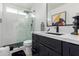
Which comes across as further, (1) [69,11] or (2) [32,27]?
(2) [32,27]

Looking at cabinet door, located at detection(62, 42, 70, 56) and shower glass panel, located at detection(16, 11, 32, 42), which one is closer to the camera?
cabinet door, located at detection(62, 42, 70, 56)

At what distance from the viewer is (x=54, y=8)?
251 cm

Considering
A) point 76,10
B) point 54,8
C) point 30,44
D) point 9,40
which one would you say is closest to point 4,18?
point 9,40

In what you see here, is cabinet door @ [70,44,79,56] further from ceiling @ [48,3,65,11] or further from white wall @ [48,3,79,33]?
ceiling @ [48,3,65,11]

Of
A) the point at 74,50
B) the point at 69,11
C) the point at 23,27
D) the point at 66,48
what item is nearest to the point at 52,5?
the point at 69,11

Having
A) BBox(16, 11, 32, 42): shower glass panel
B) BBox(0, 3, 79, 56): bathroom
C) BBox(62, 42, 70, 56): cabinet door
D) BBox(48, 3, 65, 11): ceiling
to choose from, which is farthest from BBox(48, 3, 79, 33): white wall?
BBox(16, 11, 32, 42): shower glass panel

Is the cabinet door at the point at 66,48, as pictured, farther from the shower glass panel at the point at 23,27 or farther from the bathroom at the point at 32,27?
the shower glass panel at the point at 23,27

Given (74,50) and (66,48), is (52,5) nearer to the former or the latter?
(66,48)

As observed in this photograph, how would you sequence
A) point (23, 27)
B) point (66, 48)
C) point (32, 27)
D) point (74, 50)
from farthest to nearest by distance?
1. point (32, 27)
2. point (23, 27)
3. point (66, 48)
4. point (74, 50)

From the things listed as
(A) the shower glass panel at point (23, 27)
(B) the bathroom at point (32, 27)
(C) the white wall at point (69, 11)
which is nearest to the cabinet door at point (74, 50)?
(B) the bathroom at point (32, 27)

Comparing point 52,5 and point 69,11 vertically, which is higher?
point 52,5

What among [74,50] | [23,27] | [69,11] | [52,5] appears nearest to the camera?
[74,50]

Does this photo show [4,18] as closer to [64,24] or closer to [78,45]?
[64,24]

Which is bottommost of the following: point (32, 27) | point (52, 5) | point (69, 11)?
point (32, 27)
